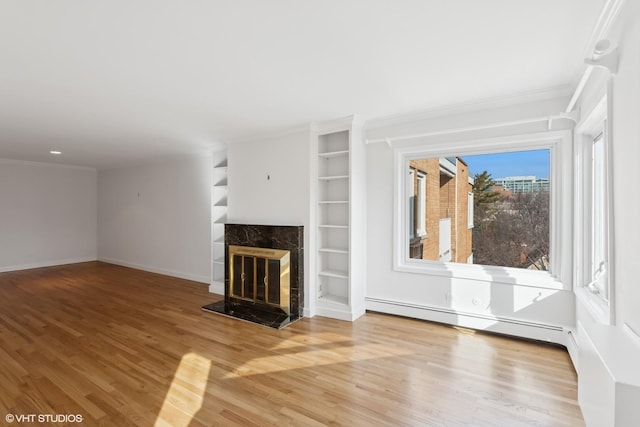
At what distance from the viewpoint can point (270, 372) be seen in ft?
8.20

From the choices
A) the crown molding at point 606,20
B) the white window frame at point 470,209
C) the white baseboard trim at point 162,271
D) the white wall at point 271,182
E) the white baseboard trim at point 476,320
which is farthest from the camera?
the white baseboard trim at point 162,271

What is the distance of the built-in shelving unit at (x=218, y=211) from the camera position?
5121 millimetres

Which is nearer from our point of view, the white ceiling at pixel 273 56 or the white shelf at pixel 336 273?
the white ceiling at pixel 273 56

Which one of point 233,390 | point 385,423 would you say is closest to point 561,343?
point 385,423

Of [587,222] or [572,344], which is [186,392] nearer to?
[572,344]

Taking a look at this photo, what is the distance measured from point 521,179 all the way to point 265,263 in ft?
10.5

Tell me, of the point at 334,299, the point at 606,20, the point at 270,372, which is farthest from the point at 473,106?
the point at 270,372

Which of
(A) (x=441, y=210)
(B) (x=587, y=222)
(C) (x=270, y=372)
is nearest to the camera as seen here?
(C) (x=270, y=372)

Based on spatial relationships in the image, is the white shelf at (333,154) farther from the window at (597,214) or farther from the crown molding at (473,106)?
the window at (597,214)

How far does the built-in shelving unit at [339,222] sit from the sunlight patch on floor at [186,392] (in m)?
1.66

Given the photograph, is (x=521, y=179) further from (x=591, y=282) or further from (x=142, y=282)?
(x=142, y=282)

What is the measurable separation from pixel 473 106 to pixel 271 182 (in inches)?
102

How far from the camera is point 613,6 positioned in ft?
5.24

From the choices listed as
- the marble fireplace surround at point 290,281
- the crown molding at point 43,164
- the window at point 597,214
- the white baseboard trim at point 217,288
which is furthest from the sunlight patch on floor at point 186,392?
the crown molding at point 43,164
